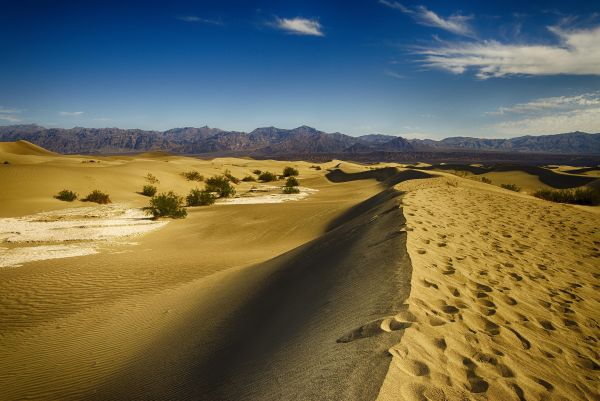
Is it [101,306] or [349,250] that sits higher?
[349,250]

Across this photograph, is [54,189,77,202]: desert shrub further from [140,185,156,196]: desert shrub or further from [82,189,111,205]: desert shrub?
[140,185,156,196]: desert shrub

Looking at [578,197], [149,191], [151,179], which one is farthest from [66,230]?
[578,197]

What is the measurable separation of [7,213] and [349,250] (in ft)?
48.7

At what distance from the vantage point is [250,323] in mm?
4289

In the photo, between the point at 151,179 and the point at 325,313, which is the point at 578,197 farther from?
the point at 151,179

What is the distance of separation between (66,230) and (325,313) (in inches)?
439

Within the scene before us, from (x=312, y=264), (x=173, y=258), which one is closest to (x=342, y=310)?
(x=312, y=264)

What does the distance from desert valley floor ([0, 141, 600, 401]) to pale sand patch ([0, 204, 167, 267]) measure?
4.9 inches

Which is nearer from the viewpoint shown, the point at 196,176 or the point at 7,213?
the point at 7,213

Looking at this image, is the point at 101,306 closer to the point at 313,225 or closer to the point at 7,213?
the point at 313,225

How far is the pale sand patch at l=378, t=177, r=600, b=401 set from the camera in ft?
7.75

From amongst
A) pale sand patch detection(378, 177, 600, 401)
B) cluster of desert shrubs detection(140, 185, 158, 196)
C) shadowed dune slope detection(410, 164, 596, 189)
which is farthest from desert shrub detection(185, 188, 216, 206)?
shadowed dune slope detection(410, 164, 596, 189)

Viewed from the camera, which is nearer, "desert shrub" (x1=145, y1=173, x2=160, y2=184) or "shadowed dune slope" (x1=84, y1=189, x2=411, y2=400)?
"shadowed dune slope" (x1=84, y1=189, x2=411, y2=400)

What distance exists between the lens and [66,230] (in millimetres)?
11086
